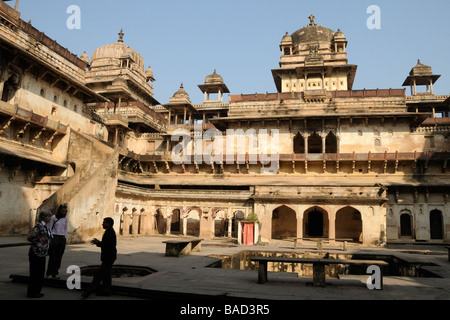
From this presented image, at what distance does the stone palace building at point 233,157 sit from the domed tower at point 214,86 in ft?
16.2

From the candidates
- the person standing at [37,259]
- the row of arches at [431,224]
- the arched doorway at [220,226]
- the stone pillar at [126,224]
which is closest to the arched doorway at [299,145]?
the arched doorway at [220,226]

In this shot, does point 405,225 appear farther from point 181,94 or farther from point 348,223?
point 181,94

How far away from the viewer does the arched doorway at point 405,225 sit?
29.1 metres

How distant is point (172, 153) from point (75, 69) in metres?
13.0

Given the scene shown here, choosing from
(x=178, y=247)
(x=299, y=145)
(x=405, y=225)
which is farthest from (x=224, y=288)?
(x=299, y=145)

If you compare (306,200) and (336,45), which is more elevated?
(336,45)

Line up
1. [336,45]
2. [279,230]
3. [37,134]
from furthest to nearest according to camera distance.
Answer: [336,45], [279,230], [37,134]

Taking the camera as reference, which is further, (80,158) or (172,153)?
(172,153)

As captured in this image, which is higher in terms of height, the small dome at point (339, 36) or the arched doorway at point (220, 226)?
the small dome at point (339, 36)

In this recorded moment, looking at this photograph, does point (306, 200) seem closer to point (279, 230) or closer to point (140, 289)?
point (279, 230)

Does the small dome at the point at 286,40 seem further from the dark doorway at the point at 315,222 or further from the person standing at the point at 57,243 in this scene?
the person standing at the point at 57,243

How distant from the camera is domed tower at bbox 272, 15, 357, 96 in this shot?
137 feet

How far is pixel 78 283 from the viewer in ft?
24.5
